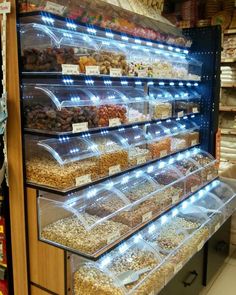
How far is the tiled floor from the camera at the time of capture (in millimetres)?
2792

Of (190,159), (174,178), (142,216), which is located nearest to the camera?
(142,216)

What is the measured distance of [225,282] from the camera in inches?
115

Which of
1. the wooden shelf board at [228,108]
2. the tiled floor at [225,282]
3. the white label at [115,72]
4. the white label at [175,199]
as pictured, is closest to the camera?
the white label at [115,72]

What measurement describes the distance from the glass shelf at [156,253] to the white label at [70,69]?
0.94m

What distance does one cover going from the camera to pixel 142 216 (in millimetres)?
2160

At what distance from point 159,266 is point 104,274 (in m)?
0.35

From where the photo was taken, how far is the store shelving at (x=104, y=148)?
5.87 feet

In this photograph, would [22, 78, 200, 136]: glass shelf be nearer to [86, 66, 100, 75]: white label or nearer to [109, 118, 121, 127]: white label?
[109, 118, 121, 127]: white label

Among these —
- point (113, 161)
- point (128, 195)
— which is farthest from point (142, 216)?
point (113, 161)

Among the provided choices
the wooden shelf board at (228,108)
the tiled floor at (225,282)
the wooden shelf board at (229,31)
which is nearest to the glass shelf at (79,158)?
the tiled floor at (225,282)

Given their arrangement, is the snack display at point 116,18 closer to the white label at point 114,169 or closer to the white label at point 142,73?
the white label at point 142,73

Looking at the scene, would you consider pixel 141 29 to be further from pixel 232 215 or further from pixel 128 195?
pixel 232 215

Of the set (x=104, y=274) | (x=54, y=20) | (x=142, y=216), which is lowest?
(x=104, y=274)

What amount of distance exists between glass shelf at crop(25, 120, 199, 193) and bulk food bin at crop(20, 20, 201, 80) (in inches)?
14.7
